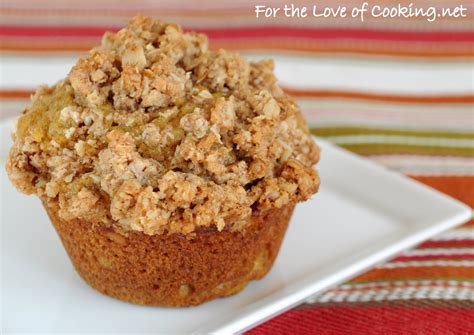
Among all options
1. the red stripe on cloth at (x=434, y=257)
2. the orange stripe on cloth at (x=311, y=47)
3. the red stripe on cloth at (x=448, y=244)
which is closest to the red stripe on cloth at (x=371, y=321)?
the red stripe on cloth at (x=434, y=257)

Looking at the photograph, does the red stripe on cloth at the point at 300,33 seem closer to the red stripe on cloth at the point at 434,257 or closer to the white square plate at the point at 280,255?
the white square plate at the point at 280,255

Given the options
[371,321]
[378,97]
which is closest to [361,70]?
[378,97]

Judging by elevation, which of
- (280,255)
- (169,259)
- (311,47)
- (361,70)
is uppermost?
(311,47)

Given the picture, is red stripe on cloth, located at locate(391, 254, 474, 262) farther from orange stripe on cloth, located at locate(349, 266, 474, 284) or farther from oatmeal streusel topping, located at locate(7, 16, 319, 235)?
oatmeal streusel topping, located at locate(7, 16, 319, 235)

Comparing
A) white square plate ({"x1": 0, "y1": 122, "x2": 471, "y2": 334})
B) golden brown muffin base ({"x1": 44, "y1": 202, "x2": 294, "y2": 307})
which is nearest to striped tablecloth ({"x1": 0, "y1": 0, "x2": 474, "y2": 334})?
white square plate ({"x1": 0, "y1": 122, "x2": 471, "y2": 334})

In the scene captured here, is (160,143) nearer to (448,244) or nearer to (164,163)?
(164,163)

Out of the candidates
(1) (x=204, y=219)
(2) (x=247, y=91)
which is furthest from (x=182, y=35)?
(1) (x=204, y=219)

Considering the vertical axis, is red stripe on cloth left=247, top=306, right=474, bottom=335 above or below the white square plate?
below
